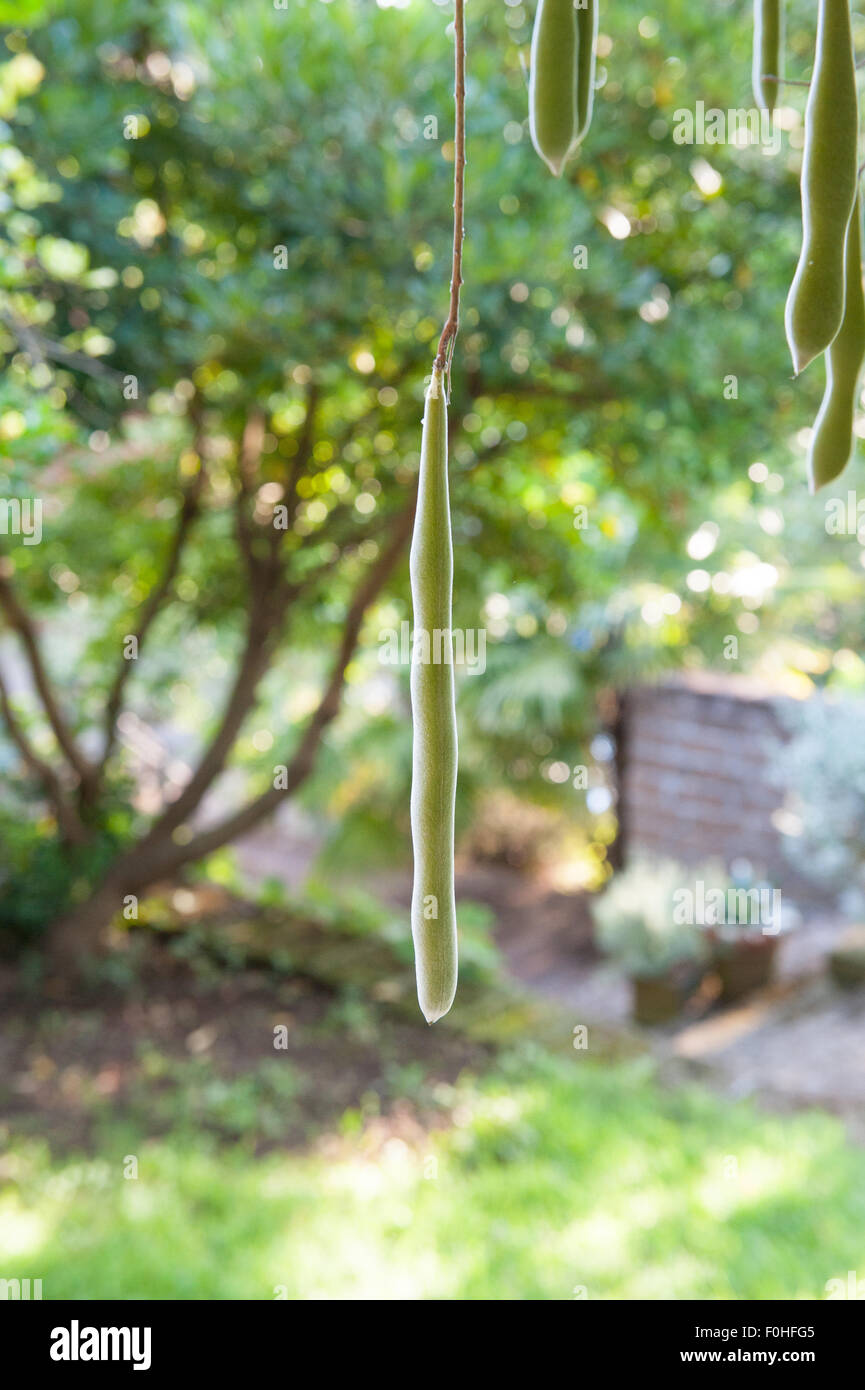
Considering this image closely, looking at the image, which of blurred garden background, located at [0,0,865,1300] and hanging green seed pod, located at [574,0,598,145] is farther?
blurred garden background, located at [0,0,865,1300]

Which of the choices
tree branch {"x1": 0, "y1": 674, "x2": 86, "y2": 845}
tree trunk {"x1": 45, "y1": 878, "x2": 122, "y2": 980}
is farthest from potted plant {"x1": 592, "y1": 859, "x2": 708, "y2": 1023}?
tree branch {"x1": 0, "y1": 674, "x2": 86, "y2": 845}

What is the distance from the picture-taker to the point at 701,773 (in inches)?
146

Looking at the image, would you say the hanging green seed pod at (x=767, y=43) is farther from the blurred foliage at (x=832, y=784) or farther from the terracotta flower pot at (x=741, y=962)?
the terracotta flower pot at (x=741, y=962)

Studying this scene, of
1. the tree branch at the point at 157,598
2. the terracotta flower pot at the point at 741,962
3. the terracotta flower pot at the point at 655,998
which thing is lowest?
the terracotta flower pot at the point at 655,998

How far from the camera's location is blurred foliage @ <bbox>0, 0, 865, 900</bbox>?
1.40m

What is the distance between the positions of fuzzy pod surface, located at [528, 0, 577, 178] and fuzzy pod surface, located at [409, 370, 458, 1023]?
10cm

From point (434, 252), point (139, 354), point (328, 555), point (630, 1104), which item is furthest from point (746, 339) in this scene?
point (630, 1104)

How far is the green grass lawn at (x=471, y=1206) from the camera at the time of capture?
1547 mm

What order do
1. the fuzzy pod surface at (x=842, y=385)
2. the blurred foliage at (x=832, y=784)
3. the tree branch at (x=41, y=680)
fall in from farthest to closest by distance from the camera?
1. the blurred foliage at (x=832, y=784)
2. the tree branch at (x=41, y=680)
3. the fuzzy pod surface at (x=842, y=385)

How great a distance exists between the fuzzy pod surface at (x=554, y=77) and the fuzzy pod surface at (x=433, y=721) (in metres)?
0.10

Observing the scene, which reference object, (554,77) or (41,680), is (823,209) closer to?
(554,77)

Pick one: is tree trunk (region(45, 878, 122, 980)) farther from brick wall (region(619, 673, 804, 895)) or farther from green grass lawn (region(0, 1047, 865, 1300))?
brick wall (region(619, 673, 804, 895))

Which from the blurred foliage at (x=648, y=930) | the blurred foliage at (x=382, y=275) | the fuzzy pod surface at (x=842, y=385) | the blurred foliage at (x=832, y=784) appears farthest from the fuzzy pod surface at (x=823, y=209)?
the blurred foliage at (x=648, y=930)

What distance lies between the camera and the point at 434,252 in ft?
4.66
